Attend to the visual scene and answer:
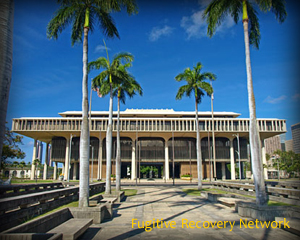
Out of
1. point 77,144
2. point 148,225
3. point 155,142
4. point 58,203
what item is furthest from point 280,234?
point 77,144

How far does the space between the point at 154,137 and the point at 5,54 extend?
63.1 meters

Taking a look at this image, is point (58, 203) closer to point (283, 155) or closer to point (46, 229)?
point (46, 229)

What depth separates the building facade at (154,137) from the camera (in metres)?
60.4

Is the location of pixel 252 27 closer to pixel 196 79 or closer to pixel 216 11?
pixel 216 11

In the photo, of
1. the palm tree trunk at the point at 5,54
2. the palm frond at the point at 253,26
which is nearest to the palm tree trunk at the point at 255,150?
the palm frond at the point at 253,26

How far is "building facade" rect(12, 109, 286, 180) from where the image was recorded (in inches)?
2377

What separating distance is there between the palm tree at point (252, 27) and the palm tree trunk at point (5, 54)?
1088cm

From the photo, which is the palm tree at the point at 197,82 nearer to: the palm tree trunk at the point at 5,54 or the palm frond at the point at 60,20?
the palm frond at the point at 60,20

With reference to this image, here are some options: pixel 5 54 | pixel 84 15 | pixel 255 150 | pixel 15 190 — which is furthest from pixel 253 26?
pixel 15 190

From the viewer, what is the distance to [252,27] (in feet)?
49.6

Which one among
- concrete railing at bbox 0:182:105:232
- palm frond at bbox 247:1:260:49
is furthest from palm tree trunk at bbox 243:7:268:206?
concrete railing at bbox 0:182:105:232

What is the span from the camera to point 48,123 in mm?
60062

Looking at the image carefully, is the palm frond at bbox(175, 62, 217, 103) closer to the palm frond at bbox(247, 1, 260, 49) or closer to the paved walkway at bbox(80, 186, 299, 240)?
the palm frond at bbox(247, 1, 260, 49)

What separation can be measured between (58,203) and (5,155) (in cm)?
2092
